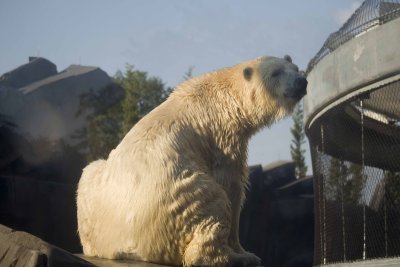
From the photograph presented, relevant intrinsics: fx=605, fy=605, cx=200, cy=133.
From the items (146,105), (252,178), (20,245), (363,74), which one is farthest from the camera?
(146,105)

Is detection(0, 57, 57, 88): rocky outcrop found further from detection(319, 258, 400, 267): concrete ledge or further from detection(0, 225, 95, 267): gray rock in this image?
detection(0, 225, 95, 267): gray rock

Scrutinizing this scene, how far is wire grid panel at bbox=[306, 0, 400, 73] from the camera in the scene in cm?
905

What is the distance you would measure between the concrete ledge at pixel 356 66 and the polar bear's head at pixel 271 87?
4161 mm

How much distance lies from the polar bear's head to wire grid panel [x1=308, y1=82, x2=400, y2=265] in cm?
650

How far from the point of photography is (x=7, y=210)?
1410 cm

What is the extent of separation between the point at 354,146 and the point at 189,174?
9.20 m

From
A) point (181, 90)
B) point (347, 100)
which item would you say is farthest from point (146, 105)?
point (181, 90)

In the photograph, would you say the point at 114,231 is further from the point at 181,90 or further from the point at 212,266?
the point at 181,90

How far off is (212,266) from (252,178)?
1508 cm

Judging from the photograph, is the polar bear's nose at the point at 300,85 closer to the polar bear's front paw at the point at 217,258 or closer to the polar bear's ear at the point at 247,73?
the polar bear's ear at the point at 247,73

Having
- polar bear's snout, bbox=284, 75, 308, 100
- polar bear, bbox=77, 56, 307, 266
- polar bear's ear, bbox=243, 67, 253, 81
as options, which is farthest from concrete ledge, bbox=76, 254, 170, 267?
polar bear's snout, bbox=284, 75, 308, 100

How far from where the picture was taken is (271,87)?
4828mm

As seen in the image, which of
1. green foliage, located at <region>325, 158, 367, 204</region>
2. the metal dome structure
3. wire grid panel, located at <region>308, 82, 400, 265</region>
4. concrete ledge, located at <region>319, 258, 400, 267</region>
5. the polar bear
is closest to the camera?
the polar bear

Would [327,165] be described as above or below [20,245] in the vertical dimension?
above
